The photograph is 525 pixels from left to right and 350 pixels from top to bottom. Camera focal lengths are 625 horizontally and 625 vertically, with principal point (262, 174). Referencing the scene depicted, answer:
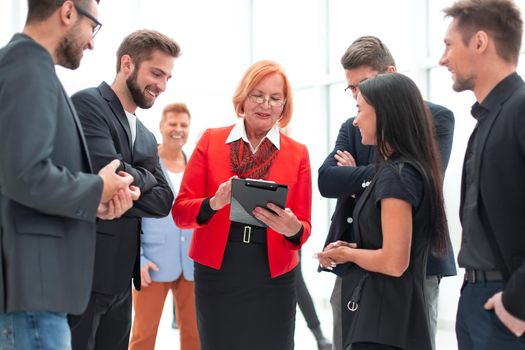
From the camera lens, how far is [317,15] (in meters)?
8.04

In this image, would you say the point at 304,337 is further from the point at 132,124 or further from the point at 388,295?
the point at 388,295

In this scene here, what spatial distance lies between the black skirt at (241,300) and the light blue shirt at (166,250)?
1.13m

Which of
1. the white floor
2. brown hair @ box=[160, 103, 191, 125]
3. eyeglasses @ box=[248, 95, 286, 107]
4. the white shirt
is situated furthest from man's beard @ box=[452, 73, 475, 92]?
the white floor

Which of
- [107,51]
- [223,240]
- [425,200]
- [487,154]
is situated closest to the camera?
[487,154]

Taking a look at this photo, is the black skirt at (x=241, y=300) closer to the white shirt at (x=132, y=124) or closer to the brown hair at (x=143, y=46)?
the white shirt at (x=132, y=124)

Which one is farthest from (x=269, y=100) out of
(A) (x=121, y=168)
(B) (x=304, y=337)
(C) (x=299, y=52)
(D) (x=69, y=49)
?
(C) (x=299, y=52)

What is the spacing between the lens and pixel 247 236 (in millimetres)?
2855

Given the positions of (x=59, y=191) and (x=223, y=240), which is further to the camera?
(x=223, y=240)

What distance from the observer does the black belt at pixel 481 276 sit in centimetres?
189

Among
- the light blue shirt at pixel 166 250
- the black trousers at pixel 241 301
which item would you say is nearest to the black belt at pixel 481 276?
the black trousers at pixel 241 301

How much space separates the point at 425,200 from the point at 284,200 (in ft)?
2.07

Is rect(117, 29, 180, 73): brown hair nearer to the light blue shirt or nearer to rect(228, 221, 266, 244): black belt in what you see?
rect(228, 221, 266, 244): black belt

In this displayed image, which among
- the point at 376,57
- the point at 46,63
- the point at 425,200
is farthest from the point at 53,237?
the point at 376,57

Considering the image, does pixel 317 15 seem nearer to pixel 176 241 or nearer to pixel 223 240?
pixel 176 241
